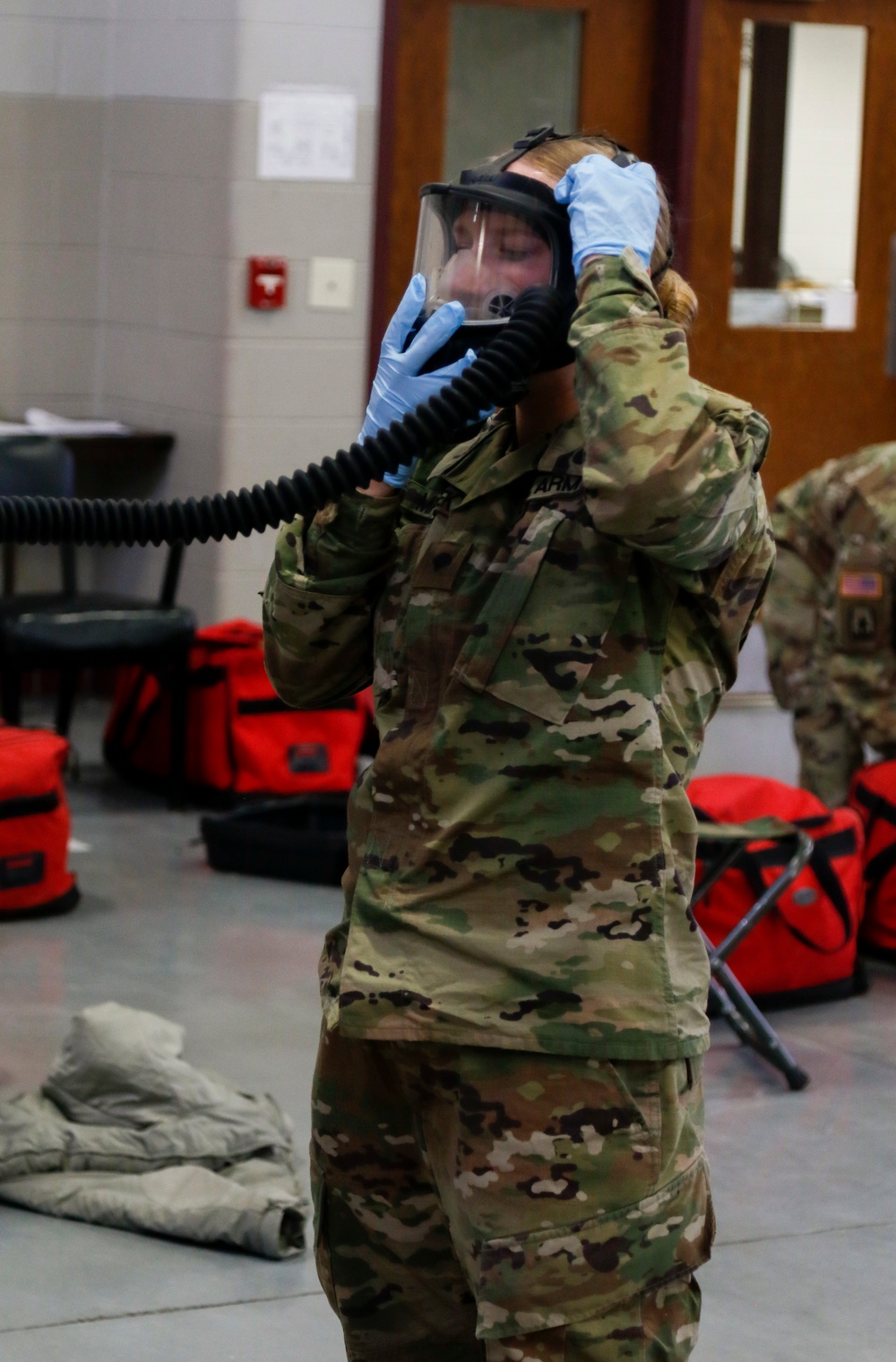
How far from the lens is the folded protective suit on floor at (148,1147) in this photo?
2928 millimetres

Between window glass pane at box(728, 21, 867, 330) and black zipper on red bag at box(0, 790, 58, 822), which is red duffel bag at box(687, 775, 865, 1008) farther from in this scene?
window glass pane at box(728, 21, 867, 330)

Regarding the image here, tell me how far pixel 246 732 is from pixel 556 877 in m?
3.99

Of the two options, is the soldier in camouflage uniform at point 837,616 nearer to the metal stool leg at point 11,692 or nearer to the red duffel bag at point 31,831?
the red duffel bag at point 31,831

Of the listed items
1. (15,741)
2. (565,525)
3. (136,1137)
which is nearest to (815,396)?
(15,741)

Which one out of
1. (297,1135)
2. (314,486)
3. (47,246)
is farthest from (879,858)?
(47,246)

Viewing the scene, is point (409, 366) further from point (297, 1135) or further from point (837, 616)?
point (837, 616)

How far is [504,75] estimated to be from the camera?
262 inches

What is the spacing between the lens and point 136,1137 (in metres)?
3.15

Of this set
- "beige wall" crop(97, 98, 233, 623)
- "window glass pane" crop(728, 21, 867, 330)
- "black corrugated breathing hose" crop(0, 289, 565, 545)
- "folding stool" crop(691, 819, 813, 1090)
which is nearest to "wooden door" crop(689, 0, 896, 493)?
"window glass pane" crop(728, 21, 867, 330)

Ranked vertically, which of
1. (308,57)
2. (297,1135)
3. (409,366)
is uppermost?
(308,57)

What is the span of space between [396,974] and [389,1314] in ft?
1.08

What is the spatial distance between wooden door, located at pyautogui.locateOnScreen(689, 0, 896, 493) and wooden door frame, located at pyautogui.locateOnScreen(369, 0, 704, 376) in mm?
72

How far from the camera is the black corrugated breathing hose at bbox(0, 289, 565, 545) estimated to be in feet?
5.42

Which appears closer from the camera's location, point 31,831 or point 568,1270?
point 568,1270
